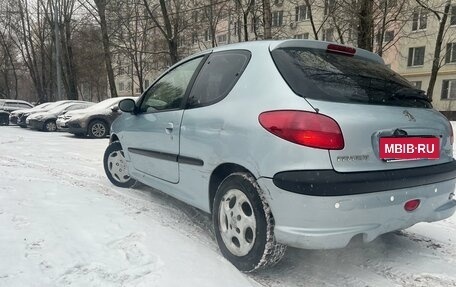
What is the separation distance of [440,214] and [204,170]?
5.85ft

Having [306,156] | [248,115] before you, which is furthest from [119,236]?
[306,156]

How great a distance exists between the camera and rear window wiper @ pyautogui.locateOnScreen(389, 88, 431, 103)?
270 centimetres

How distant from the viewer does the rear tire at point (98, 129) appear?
470 inches

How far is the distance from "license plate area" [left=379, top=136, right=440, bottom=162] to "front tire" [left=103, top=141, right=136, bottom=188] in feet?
10.8

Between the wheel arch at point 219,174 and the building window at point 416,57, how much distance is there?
33.4m

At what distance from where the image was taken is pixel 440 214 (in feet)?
9.00

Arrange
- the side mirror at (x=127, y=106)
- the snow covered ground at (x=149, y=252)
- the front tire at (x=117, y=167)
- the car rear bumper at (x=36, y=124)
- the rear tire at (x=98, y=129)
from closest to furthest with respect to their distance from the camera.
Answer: the snow covered ground at (x=149, y=252) → the side mirror at (x=127, y=106) → the front tire at (x=117, y=167) → the rear tire at (x=98, y=129) → the car rear bumper at (x=36, y=124)

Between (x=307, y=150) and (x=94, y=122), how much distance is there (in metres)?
10.8

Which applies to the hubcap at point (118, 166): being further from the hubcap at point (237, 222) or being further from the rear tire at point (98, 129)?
the rear tire at point (98, 129)

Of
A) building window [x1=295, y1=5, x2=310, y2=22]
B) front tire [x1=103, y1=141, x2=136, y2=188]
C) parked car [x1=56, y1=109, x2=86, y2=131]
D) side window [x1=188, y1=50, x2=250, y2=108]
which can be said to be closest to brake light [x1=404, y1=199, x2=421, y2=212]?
side window [x1=188, y1=50, x2=250, y2=108]

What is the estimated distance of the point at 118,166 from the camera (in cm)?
489

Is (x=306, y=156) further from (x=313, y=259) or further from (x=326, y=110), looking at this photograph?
(x=313, y=259)

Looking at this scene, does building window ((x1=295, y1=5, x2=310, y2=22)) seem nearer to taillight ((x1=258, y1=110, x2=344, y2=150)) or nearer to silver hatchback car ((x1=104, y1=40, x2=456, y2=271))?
silver hatchback car ((x1=104, y1=40, x2=456, y2=271))

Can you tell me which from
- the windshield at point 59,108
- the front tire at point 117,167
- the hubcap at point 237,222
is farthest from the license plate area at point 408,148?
the windshield at point 59,108
